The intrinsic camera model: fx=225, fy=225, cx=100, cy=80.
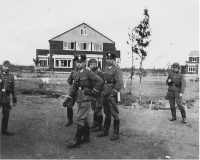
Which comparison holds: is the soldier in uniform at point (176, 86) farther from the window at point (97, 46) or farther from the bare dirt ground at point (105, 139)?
the window at point (97, 46)

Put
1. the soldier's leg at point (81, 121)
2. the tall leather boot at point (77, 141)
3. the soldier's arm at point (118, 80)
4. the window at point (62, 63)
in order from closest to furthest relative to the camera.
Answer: the tall leather boot at point (77, 141), the soldier's leg at point (81, 121), the soldier's arm at point (118, 80), the window at point (62, 63)

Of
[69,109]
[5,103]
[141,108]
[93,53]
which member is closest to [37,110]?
[69,109]

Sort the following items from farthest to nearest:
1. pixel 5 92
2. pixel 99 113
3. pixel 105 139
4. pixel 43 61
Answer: pixel 43 61
pixel 99 113
pixel 5 92
pixel 105 139

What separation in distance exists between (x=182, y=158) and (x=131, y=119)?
10.1ft

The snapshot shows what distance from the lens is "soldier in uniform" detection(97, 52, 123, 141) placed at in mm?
5535

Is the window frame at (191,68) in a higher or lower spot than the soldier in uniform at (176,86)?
higher

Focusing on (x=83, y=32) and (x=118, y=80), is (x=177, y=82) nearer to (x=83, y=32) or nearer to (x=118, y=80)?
(x=118, y=80)

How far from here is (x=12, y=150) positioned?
175 inches

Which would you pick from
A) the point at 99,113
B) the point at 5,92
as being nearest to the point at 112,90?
the point at 99,113

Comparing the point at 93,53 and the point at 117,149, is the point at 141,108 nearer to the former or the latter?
the point at 117,149

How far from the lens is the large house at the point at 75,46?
118 ft

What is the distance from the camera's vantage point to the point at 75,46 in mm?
36719

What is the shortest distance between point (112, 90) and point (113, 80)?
11.4 inches

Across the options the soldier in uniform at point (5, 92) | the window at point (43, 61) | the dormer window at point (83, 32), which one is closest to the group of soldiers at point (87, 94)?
the soldier in uniform at point (5, 92)
